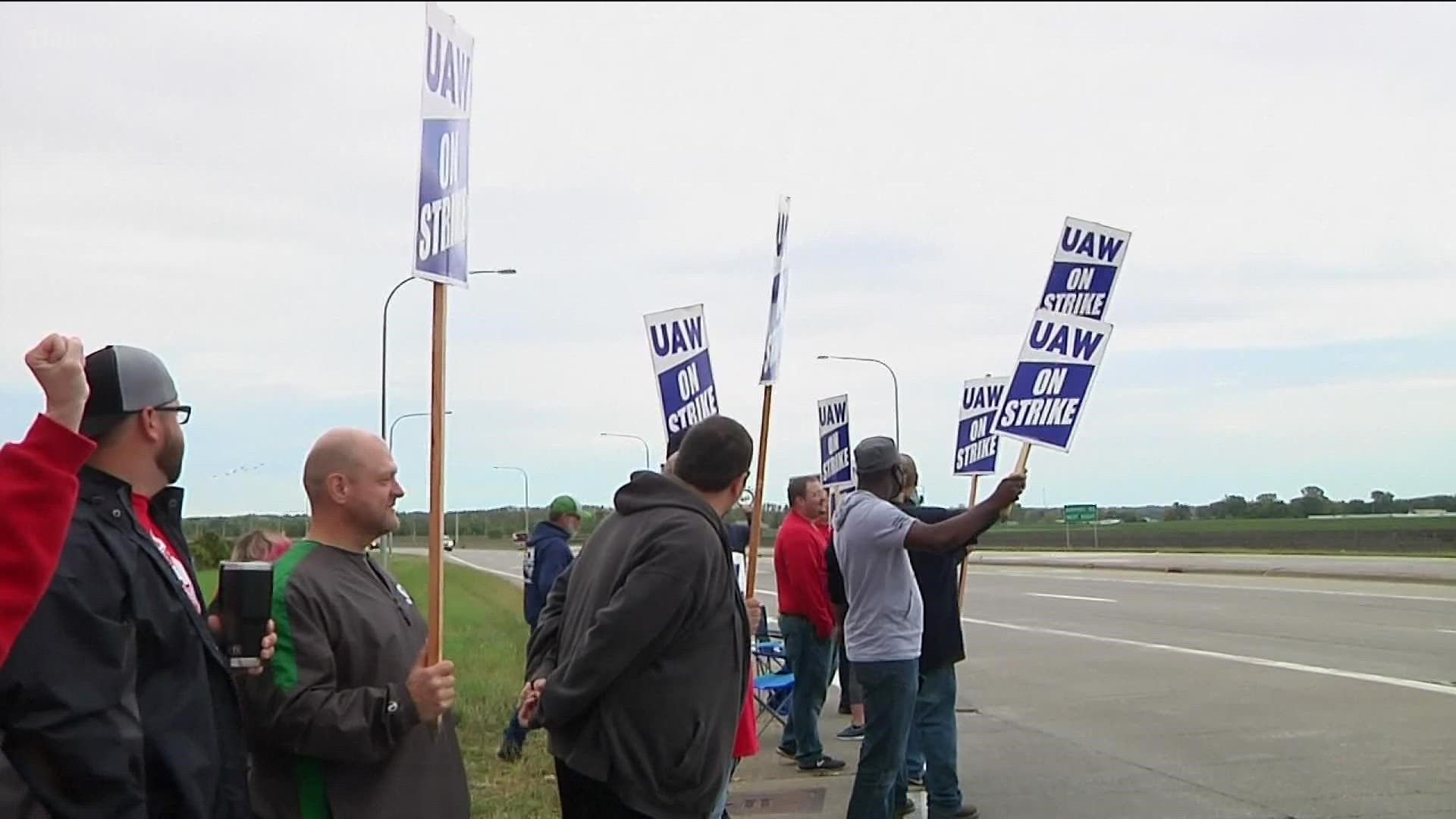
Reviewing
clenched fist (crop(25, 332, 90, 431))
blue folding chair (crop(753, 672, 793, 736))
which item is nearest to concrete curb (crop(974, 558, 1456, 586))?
blue folding chair (crop(753, 672, 793, 736))

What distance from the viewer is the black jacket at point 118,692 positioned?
8.84 ft

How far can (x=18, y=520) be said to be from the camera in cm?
261

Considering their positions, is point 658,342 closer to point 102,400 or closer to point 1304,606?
point 102,400

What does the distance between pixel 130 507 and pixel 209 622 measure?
1.44ft

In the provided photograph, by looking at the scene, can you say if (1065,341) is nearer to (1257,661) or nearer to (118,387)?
(118,387)

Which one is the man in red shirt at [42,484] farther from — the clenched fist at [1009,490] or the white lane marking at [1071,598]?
the white lane marking at [1071,598]

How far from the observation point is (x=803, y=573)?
985 cm

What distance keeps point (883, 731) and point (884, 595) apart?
66 centimetres

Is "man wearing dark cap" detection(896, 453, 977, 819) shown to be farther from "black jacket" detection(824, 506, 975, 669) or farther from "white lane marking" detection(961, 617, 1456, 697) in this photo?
"white lane marking" detection(961, 617, 1456, 697)

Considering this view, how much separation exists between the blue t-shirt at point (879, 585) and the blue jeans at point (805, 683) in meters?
2.68

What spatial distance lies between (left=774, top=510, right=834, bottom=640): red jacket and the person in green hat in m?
1.48

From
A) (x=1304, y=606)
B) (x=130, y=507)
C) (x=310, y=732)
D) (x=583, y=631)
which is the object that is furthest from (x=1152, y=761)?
(x=1304, y=606)

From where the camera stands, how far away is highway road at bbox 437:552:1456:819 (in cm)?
813

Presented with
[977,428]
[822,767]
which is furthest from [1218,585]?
[822,767]
